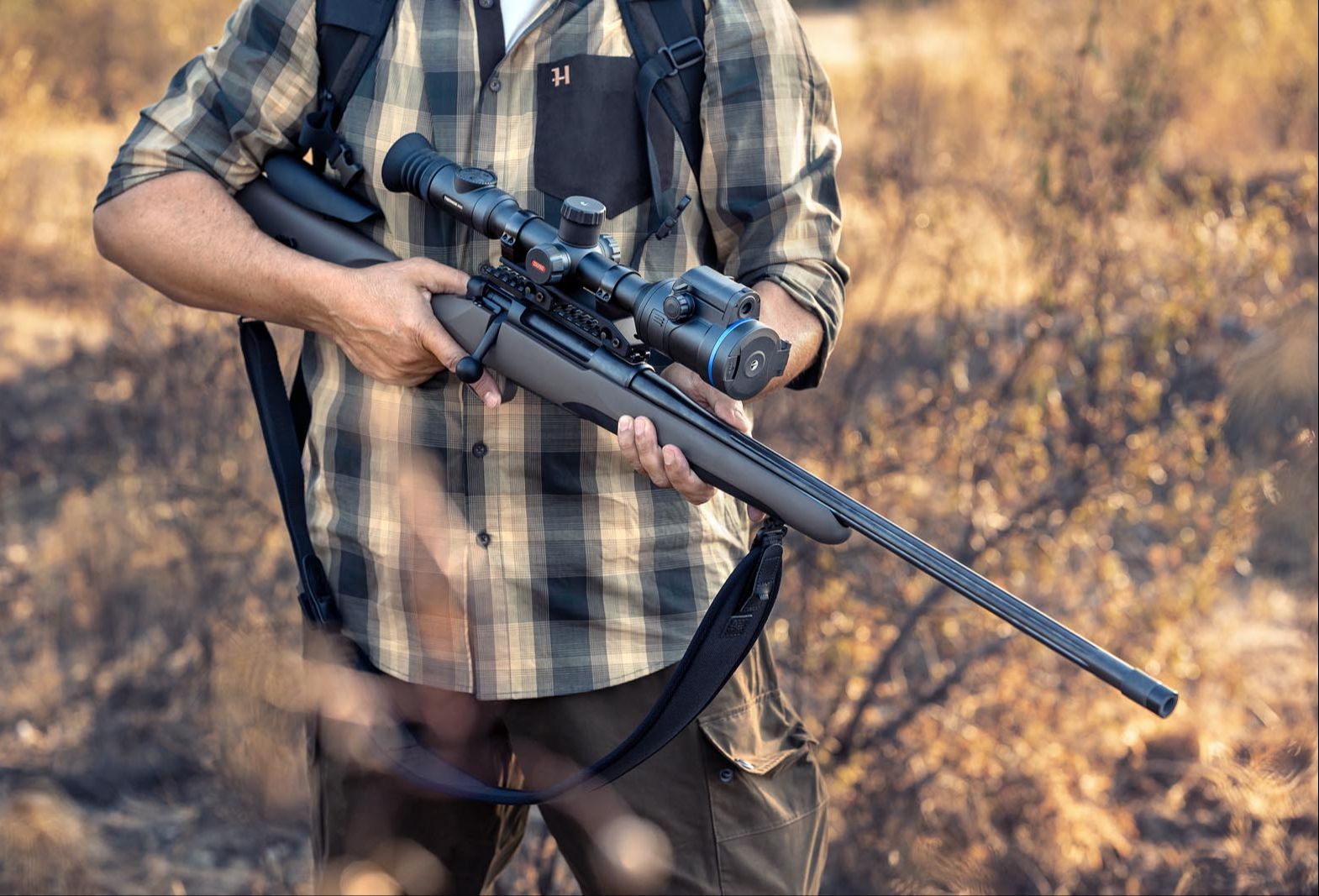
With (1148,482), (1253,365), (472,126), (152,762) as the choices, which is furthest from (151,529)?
(1253,365)

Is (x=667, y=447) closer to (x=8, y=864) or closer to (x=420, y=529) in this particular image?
(x=420, y=529)

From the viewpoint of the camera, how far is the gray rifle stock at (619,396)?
6.17 feet

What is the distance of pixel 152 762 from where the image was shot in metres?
4.43

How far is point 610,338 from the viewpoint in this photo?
2.14 meters

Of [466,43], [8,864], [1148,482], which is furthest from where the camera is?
[1148,482]

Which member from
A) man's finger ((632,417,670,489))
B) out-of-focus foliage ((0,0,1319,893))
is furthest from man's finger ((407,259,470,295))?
out-of-focus foliage ((0,0,1319,893))

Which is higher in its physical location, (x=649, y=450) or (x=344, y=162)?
(x=344, y=162)

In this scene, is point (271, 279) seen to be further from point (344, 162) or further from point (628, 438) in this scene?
point (628, 438)

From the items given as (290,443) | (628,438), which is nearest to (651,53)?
(628,438)

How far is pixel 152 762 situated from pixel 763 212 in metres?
3.23

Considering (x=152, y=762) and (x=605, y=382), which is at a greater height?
(x=605, y=382)

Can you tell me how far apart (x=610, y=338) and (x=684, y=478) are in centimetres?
26

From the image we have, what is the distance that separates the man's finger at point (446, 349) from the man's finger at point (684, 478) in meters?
0.32

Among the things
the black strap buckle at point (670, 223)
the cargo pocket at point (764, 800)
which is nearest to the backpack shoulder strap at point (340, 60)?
the black strap buckle at point (670, 223)
